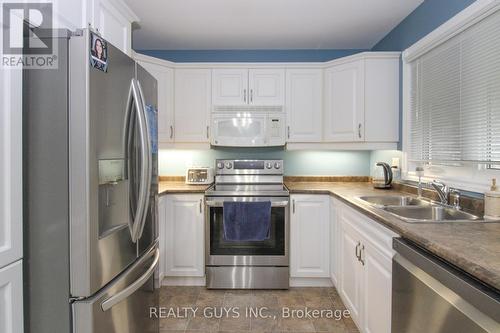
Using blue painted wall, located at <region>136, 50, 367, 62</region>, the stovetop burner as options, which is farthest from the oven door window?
blue painted wall, located at <region>136, 50, 367, 62</region>

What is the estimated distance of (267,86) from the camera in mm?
2898

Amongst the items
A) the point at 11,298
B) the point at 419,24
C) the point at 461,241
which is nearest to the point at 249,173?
the point at 419,24

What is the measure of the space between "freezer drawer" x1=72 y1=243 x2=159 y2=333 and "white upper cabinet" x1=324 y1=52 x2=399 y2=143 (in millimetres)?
2106

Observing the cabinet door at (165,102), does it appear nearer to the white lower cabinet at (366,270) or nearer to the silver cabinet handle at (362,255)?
the white lower cabinet at (366,270)

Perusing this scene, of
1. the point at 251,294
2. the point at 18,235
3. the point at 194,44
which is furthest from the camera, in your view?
the point at 194,44

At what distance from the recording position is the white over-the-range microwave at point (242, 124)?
287 centimetres

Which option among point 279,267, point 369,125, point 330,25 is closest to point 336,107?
point 369,125

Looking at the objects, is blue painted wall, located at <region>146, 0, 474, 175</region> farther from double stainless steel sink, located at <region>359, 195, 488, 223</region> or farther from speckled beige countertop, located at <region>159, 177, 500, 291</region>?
speckled beige countertop, located at <region>159, 177, 500, 291</region>

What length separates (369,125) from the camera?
104 inches

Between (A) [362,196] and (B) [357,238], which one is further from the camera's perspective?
(A) [362,196]

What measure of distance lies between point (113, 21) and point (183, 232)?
178cm

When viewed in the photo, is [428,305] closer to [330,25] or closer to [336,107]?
[336,107]

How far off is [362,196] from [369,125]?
0.79 metres

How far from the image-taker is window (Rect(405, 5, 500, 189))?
5.18 feet
